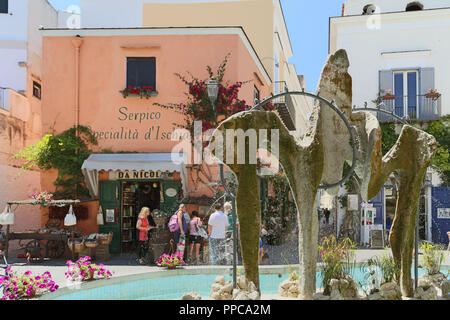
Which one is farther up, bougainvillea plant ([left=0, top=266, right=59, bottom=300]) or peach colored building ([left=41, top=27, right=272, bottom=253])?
peach colored building ([left=41, top=27, right=272, bottom=253])

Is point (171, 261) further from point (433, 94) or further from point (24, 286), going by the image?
point (433, 94)

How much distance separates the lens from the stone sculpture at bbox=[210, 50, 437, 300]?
550 centimetres

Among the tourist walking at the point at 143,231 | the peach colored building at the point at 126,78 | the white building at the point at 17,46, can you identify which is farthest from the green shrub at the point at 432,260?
the white building at the point at 17,46

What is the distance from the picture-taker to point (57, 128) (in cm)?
1514

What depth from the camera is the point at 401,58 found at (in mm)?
18734

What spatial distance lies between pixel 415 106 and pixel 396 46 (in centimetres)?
273

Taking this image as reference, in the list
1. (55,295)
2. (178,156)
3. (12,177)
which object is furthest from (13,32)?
Result: (55,295)

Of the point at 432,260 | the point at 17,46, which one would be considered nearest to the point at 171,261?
the point at 432,260

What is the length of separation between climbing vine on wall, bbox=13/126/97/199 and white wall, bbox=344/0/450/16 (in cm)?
1378

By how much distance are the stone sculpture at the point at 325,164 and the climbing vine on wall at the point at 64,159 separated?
996 cm

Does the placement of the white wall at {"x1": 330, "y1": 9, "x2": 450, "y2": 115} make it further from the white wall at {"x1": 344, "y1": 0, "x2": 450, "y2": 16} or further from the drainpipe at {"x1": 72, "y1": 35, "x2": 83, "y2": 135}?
Result: the drainpipe at {"x1": 72, "y1": 35, "x2": 83, "y2": 135}

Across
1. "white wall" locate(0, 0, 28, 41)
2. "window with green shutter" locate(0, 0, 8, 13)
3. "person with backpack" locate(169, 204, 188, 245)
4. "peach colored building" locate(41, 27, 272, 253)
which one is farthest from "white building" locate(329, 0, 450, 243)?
"window with green shutter" locate(0, 0, 8, 13)

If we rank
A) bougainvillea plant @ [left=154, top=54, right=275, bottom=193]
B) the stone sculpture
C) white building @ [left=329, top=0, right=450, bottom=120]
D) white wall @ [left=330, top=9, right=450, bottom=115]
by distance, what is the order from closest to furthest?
the stone sculpture < bougainvillea plant @ [left=154, top=54, right=275, bottom=193] < white building @ [left=329, top=0, right=450, bottom=120] < white wall @ [left=330, top=9, right=450, bottom=115]

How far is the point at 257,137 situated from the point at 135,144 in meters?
10.2
